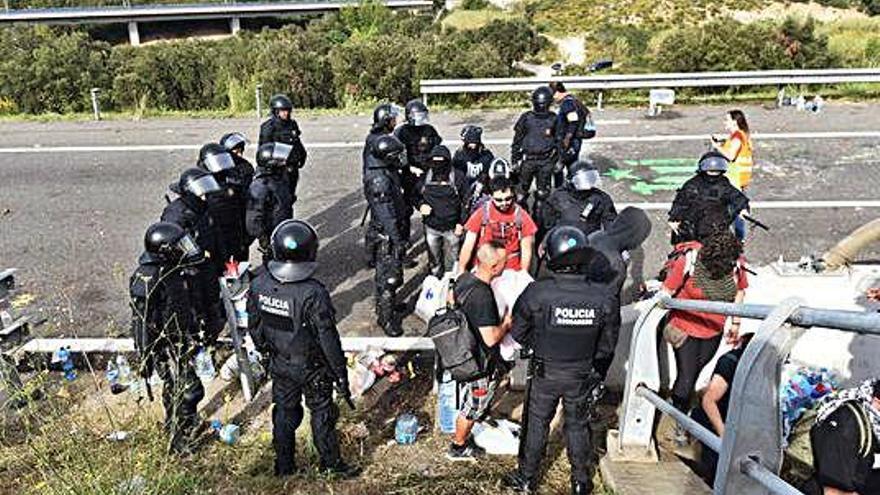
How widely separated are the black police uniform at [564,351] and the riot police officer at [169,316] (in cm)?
234

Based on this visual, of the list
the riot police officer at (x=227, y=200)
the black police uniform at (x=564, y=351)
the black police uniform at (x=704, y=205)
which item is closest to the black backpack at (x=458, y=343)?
the black police uniform at (x=564, y=351)

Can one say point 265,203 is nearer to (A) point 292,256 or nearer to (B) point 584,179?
(A) point 292,256

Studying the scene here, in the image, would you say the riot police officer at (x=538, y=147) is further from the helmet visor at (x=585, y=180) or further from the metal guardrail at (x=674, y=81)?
the metal guardrail at (x=674, y=81)

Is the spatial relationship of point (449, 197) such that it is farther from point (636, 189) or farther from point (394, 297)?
point (636, 189)

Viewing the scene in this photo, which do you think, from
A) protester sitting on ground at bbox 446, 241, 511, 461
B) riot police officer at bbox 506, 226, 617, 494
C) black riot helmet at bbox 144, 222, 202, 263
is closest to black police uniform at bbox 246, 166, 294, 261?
black riot helmet at bbox 144, 222, 202, 263

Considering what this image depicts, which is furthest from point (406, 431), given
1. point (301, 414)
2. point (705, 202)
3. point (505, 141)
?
point (505, 141)

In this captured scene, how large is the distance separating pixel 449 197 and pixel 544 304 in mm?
3044

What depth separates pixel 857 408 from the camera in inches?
135

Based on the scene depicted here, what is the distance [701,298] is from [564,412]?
4.28 ft

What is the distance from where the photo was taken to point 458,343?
505 centimetres

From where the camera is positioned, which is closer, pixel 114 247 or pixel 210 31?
pixel 114 247

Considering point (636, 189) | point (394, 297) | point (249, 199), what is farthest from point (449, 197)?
point (636, 189)

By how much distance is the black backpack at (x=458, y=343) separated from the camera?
504 centimetres

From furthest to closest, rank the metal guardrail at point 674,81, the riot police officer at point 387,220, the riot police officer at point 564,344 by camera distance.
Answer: the metal guardrail at point 674,81, the riot police officer at point 387,220, the riot police officer at point 564,344
